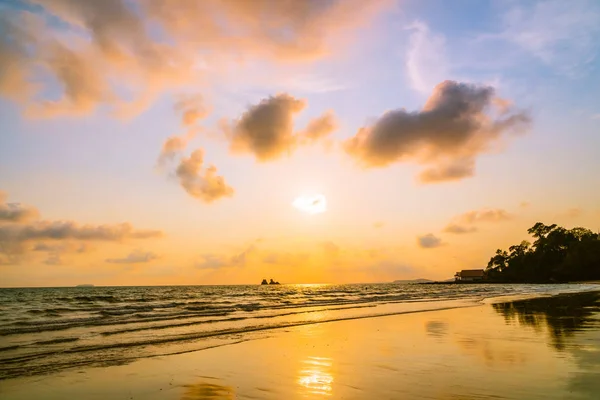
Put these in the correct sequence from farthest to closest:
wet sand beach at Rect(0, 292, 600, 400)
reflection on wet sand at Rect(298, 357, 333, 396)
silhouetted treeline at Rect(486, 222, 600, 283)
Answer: silhouetted treeline at Rect(486, 222, 600, 283) → reflection on wet sand at Rect(298, 357, 333, 396) → wet sand beach at Rect(0, 292, 600, 400)

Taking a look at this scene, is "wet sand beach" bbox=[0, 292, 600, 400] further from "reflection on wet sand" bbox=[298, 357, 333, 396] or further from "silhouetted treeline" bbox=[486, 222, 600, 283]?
"silhouetted treeline" bbox=[486, 222, 600, 283]

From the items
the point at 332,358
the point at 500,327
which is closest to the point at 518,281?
the point at 500,327

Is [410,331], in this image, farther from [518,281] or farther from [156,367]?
[518,281]

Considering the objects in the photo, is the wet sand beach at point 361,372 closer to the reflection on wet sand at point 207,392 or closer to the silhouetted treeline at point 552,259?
the reflection on wet sand at point 207,392

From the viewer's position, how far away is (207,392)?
34.5 feet

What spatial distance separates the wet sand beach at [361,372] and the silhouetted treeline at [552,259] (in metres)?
145

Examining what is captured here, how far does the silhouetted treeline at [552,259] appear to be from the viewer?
139625mm

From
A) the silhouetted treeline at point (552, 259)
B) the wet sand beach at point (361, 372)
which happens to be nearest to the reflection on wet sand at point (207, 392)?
the wet sand beach at point (361, 372)

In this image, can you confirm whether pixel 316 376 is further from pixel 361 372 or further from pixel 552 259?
pixel 552 259

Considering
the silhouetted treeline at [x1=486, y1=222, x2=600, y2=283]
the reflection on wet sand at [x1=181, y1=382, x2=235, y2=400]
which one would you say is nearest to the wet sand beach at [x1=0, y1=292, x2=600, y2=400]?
the reflection on wet sand at [x1=181, y1=382, x2=235, y2=400]

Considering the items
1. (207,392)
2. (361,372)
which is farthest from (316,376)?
(207,392)

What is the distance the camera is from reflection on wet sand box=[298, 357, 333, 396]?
10.3 m

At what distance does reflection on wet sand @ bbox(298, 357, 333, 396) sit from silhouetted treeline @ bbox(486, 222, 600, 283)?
154838mm

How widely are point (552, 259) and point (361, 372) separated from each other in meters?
177
